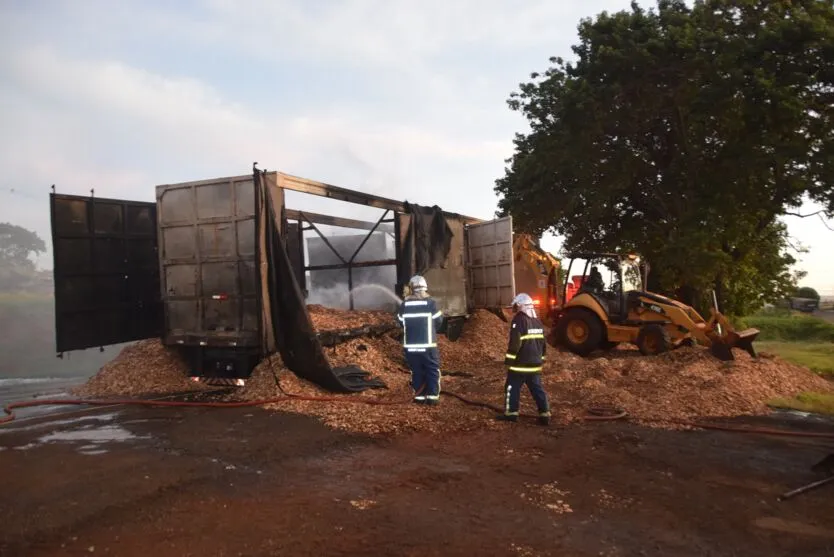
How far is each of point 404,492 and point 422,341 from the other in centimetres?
342

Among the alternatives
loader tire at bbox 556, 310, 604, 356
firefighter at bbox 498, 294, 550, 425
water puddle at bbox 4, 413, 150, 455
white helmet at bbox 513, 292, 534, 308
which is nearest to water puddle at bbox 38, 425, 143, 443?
water puddle at bbox 4, 413, 150, 455

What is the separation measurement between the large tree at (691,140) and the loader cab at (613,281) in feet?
4.57

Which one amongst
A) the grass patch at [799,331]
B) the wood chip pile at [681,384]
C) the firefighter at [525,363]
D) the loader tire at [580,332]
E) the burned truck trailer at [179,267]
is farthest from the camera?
the grass patch at [799,331]

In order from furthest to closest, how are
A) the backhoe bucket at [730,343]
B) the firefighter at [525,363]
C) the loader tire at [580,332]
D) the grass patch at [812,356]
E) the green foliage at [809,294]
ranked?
the green foliage at [809,294]
the loader tire at [580,332]
the grass patch at [812,356]
the backhoe bucket at [730,343]
the firefighter at [525,363]

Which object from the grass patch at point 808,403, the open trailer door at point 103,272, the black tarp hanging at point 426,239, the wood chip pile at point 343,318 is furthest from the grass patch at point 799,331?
the open trailer door at point 103,272

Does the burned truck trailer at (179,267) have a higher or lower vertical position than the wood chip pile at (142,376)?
higher

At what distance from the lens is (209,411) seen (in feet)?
24.9

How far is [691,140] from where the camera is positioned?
50.1 ft

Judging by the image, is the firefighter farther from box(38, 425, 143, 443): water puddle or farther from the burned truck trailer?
box(38, 425, 143, 443): water puddle

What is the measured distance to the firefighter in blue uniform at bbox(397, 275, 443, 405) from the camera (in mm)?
7812

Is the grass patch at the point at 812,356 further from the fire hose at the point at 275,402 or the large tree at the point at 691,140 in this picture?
the fire hose at the point at 275,402

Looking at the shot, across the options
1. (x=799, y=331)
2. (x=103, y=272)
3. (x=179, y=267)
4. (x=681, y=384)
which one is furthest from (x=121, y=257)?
(x=799, y=331)

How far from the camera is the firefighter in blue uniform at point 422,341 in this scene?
7812 mm

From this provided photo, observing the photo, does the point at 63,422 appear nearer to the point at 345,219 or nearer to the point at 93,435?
the point at 93,435
